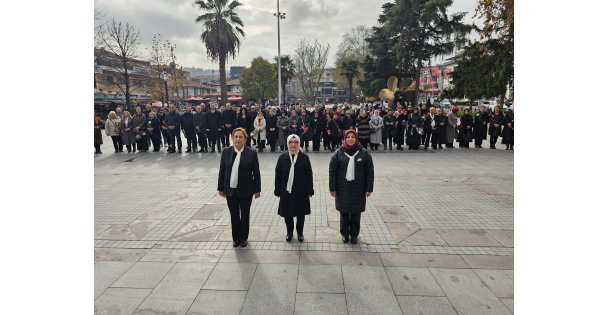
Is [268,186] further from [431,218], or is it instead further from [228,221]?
[431,218]

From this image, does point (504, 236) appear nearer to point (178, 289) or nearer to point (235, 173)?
point (235, 173)

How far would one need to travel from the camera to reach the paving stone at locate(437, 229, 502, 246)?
17.1 feet

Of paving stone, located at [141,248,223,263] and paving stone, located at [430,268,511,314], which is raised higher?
paving stone, located at [141,248,223,263]

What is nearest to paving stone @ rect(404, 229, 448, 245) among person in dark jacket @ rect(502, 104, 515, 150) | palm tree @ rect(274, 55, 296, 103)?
person in dark jacket @ rect(502, 104, 515, 150)

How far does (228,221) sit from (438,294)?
3.72 metres

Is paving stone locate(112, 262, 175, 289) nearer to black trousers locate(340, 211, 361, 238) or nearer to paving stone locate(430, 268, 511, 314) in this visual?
black trousers locate(340, 211, 361, 238)

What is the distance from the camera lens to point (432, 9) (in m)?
29.2

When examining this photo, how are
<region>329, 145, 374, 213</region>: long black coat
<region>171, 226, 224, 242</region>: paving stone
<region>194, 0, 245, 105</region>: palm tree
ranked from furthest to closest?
<region>194, 0, 245, 105</region>: palm tree < <region>171, 226, 224, 242</region>: paving stone < <region>329, 145, 374, 213</region>: long black coat

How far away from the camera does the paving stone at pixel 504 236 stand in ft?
17.1

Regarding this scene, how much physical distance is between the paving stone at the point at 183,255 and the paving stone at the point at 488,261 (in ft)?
11.2

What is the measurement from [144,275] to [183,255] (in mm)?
646

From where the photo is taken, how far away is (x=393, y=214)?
658cm

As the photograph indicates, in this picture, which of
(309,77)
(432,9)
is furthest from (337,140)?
(309,77)

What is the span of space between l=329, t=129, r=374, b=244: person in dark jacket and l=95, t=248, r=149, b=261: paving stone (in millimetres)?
2905
